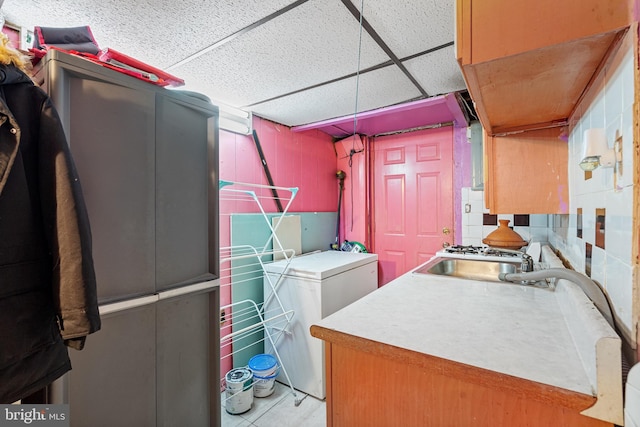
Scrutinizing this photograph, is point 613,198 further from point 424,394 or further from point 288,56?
point 288,56

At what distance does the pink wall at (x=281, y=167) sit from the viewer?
218 centimetres

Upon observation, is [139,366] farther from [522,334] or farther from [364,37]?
[364,37]

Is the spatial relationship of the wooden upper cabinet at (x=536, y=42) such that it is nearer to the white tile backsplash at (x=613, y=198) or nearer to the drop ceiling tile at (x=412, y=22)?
the white tile backsplash at (x=613, y=198)

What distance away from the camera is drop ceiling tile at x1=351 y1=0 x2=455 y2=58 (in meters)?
1.16

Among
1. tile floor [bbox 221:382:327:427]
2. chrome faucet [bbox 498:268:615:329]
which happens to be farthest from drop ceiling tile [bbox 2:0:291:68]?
tile floor [bbox 221:382:327:427]

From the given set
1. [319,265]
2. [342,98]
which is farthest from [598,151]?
[319,265]

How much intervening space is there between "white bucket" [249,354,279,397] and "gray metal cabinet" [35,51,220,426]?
74 cm

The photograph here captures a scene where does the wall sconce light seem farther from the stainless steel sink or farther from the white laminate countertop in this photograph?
the stainless steel sink

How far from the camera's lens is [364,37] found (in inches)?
54.0

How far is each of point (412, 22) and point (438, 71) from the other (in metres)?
0.56

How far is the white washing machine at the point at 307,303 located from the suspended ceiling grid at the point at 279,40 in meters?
1.33

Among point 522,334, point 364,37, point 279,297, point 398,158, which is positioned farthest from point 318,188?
point 522,334
